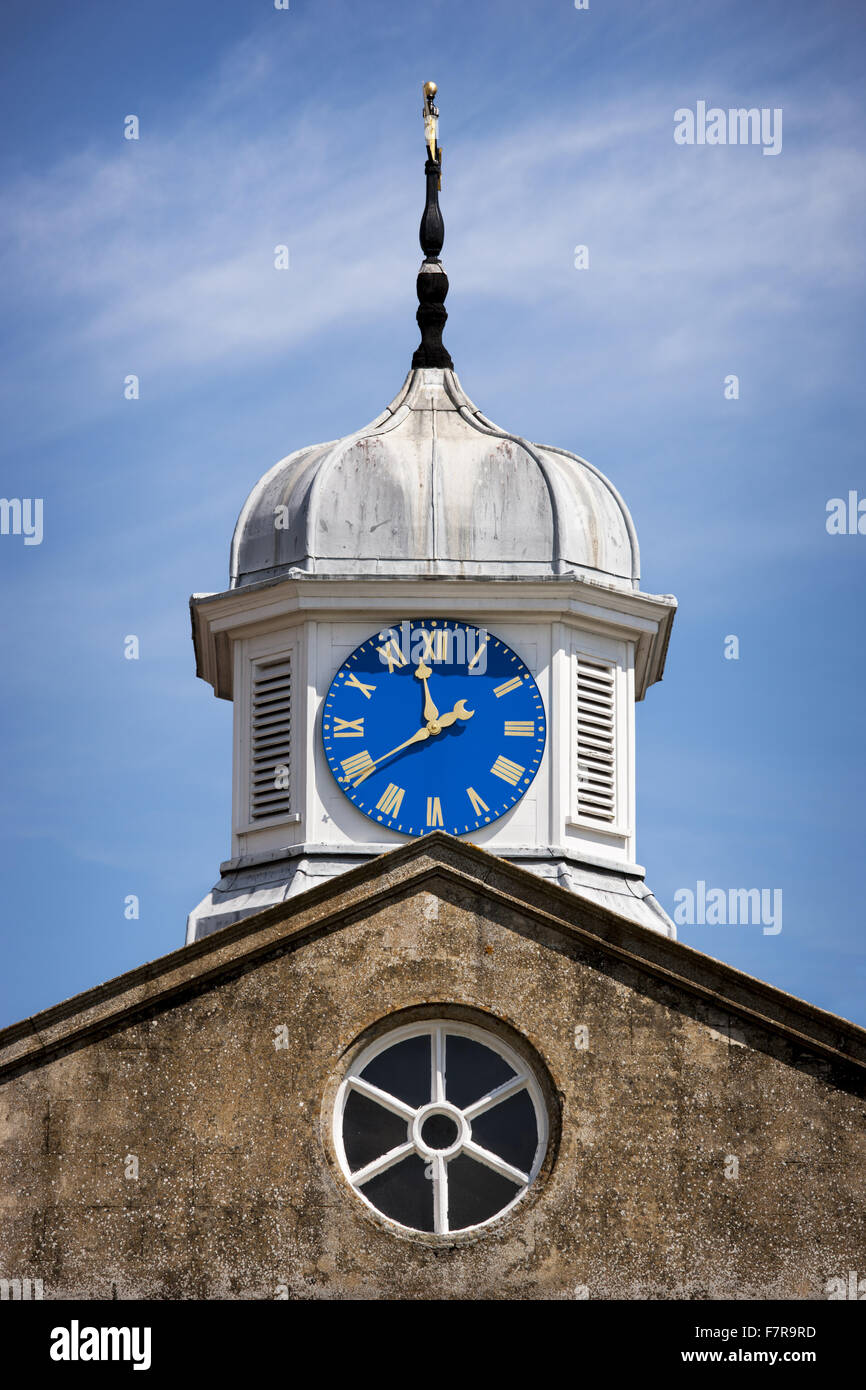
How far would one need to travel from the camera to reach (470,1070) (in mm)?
29094

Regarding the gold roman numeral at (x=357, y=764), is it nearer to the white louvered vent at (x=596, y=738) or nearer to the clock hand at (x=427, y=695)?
the clock hand at (x=427, y=695)

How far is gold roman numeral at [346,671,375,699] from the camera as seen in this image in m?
38.2

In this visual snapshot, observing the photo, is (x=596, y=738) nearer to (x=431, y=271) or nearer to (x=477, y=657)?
(x=477, y=657)

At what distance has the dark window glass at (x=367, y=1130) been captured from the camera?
28656 millimetres

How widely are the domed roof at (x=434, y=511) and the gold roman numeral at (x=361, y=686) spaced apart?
148 cm

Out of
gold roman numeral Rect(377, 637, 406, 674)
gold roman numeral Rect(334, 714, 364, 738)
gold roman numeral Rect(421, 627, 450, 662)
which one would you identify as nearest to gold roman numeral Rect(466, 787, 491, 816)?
gold roman numeral Rect(334, 714, 364, 738)

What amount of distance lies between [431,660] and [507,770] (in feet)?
5.78

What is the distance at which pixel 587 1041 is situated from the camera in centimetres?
2875

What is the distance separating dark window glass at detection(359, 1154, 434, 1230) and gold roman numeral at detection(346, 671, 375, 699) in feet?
34.6

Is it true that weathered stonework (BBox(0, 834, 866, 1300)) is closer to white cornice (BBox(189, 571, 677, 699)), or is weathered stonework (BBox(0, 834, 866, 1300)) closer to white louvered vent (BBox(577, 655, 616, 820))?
white louvered vent (BBox(577, 655, 616, 820))

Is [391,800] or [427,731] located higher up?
[427,731]

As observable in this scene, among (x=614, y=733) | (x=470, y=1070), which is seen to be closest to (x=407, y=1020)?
(x=470, y=1070)
